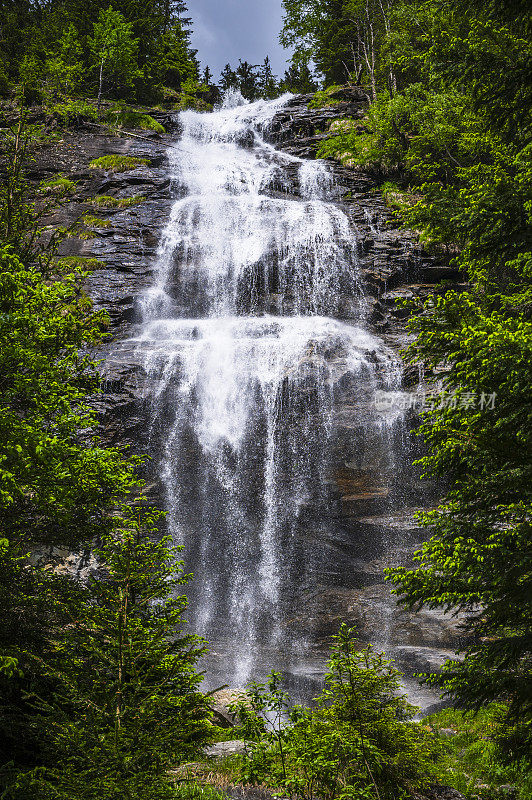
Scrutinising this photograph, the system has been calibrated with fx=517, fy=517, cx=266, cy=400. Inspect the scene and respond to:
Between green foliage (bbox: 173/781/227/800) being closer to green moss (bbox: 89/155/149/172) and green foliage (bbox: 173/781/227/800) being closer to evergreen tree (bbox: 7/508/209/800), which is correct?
evergreen tree (bbox: 7/508/209/800)

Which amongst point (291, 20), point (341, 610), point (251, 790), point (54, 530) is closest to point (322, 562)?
point (341, 610)

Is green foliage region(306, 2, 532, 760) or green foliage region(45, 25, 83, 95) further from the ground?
green foliage region(45, 25, 83, 95)

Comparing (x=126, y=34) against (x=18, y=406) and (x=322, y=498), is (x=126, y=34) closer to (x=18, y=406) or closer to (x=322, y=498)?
(x=322, y=498)

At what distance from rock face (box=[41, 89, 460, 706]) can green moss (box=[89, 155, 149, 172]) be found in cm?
45

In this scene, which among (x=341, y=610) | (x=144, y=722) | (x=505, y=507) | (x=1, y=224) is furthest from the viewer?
(x=341, y=610)

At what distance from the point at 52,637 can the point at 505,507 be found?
4233 mm

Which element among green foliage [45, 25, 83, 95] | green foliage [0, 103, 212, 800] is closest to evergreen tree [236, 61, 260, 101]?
green foliage [45, 25, 83, 95]

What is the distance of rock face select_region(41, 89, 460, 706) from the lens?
13047mm

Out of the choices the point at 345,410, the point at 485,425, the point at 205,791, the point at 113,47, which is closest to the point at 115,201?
the point at 113,47

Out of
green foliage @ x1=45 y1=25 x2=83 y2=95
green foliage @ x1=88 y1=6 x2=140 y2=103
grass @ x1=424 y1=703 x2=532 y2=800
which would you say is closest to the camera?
grass @ x1=424 y1=703 x2=532 y2=800

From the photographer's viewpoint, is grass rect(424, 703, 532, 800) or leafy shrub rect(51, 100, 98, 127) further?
leafy shrub rect(51, 100, 98, 127)

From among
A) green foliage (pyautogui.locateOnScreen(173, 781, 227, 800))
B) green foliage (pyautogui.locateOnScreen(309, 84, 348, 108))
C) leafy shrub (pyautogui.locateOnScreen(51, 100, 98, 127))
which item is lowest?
green foliage (pyautogui.locateOnScreen(173, 781, 227, 800))

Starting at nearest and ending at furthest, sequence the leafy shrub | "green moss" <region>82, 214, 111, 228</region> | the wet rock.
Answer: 1. the wet rock
2. "green moss" <region>82, 214, 111, 228</region>
3. the leafy shrub

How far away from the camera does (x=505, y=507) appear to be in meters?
4.60
